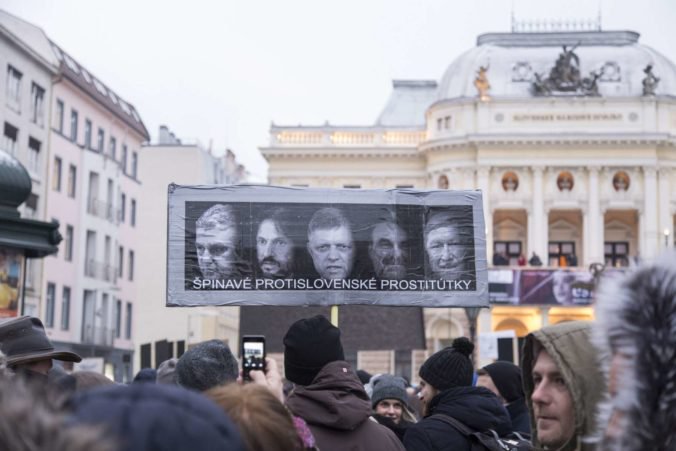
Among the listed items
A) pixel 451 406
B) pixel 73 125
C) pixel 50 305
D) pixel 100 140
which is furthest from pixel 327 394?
pixel 100 140

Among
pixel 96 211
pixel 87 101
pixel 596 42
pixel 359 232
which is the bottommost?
pixel 359 232

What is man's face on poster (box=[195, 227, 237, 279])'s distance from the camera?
8.27 m

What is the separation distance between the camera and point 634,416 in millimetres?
2426

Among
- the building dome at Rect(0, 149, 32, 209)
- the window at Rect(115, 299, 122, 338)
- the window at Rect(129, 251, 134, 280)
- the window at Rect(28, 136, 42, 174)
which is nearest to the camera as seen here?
the building dome at Rect(0, 149, 32, 209)

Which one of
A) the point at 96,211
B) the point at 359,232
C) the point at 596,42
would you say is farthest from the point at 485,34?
the point at 359,232

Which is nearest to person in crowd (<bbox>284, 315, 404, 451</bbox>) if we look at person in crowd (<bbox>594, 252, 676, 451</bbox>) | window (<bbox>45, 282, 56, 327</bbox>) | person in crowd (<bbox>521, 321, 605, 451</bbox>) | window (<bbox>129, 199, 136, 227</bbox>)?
person in crowd (<bbox>521, 321, 605, 451</bbox>)

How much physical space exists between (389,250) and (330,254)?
40 cm

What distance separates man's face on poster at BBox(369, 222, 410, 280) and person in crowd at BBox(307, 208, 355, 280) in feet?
0.55

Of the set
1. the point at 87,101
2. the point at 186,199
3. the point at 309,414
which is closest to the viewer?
the point at 309,414

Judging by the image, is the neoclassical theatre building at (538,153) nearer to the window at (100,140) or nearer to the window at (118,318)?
the window at (100,140)

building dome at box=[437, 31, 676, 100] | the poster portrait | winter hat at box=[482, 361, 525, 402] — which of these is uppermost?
building dome at box=[437, 31, 676, 100]

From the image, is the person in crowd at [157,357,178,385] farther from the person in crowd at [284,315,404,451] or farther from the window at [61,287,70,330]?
the window at [61,287,70,330]

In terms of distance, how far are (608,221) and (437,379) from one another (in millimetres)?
59645

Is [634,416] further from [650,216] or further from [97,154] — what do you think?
[650,216]
